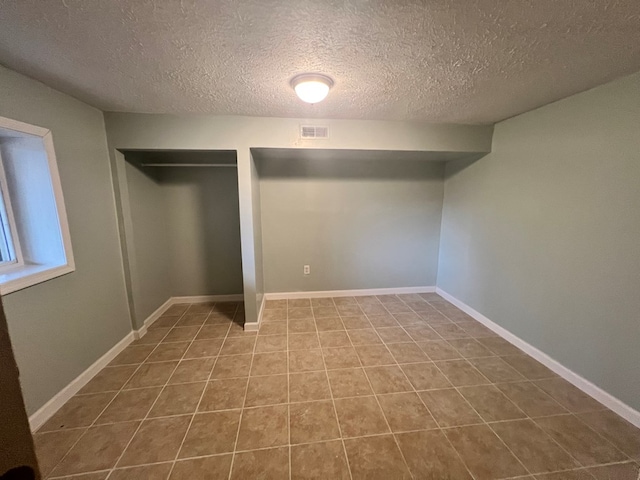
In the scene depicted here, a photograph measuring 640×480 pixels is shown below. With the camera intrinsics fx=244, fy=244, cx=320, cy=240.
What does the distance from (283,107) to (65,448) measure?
2651mm

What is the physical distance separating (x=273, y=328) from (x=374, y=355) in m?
1.10

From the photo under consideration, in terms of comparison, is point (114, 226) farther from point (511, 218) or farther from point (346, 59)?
point (511, 218)

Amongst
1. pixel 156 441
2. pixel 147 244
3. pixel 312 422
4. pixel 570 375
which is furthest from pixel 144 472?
pixel 570 375

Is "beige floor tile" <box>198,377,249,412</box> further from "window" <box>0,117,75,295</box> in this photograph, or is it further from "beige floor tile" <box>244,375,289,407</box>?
"window" <box>0,117,75,295</box>

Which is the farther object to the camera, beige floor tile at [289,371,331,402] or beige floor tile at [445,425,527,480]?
beige floor tile at [289,371,331,402]

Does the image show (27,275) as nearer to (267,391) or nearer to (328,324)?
(267,391)

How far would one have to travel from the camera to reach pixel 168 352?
88.5 inches

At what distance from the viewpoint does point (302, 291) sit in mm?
3436

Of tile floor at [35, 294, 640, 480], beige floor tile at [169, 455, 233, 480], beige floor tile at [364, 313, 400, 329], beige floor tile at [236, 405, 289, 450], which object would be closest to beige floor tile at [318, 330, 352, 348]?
tile floor at [35, 294, 640, 480]

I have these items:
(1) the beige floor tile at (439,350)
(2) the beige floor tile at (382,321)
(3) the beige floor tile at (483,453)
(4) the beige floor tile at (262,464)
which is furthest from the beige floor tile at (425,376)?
(4) the beige floor tile at (262,464)

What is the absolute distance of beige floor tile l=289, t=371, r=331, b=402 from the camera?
172 centimetres

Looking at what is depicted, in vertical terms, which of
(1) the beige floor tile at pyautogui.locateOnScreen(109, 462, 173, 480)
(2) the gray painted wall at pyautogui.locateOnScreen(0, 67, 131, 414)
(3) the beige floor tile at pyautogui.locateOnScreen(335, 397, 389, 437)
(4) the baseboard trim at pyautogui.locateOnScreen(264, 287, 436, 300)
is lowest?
(1) the beige floor tile at pyautogui.locateOnScreen(109, 462, 173, 480)

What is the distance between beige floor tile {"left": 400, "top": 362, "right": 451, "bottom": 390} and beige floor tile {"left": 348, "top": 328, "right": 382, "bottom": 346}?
1.33 feet

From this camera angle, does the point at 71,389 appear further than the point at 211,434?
Yes
